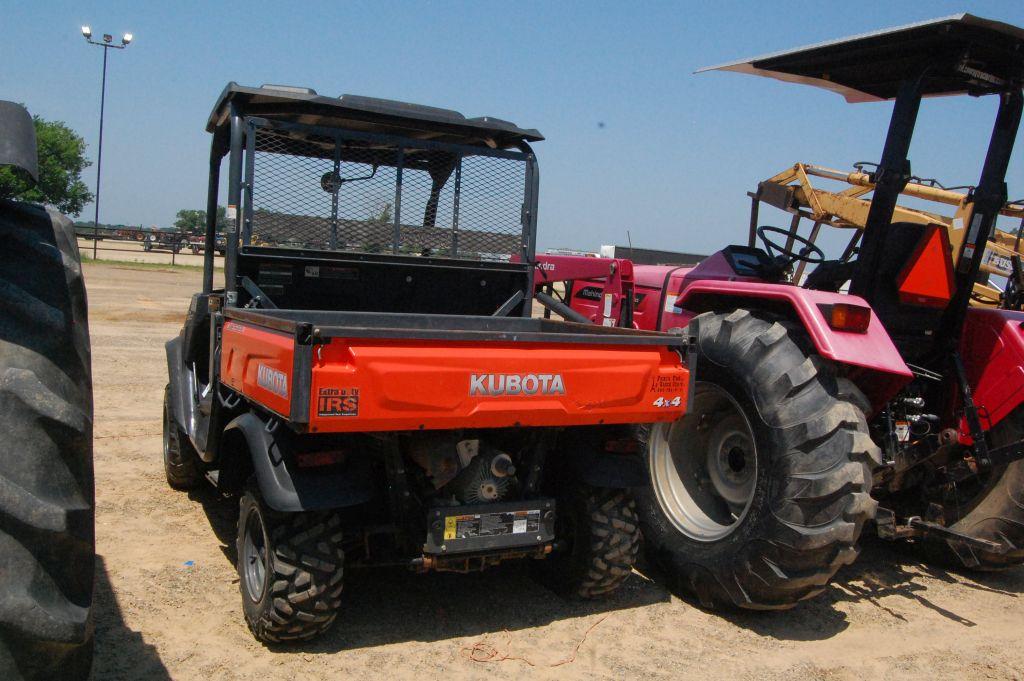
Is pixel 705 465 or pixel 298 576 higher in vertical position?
pixel 705 465

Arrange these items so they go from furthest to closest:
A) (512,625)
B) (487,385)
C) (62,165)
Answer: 1. (62,165)
2. (512,625)
3. (487,385)

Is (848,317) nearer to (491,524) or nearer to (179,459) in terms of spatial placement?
(491,524)

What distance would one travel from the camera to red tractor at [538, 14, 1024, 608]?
162 inches

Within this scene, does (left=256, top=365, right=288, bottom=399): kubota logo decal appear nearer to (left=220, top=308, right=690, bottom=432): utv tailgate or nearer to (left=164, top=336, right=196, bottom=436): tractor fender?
(left=220, top=308, right=690, bottom=432): utv tailgate

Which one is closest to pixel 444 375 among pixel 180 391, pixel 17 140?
pixel 17 140

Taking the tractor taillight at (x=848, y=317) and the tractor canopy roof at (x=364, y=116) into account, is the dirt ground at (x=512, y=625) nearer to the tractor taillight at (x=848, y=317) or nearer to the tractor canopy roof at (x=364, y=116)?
the tractor taillight at (x=848, y=317)

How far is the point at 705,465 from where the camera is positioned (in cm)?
520

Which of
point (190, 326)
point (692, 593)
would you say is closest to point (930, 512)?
point (692, 593)

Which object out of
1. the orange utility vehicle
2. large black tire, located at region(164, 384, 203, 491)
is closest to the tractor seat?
the orange utility vehicle

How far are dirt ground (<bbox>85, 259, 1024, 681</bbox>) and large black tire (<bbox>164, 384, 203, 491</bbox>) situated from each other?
163 millimetres

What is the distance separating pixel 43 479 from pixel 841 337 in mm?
3529

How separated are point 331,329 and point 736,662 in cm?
235

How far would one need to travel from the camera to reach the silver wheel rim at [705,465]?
15.8 ft

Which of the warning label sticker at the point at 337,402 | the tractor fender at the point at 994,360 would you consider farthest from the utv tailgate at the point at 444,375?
the tractor fender at the point at 994,360
